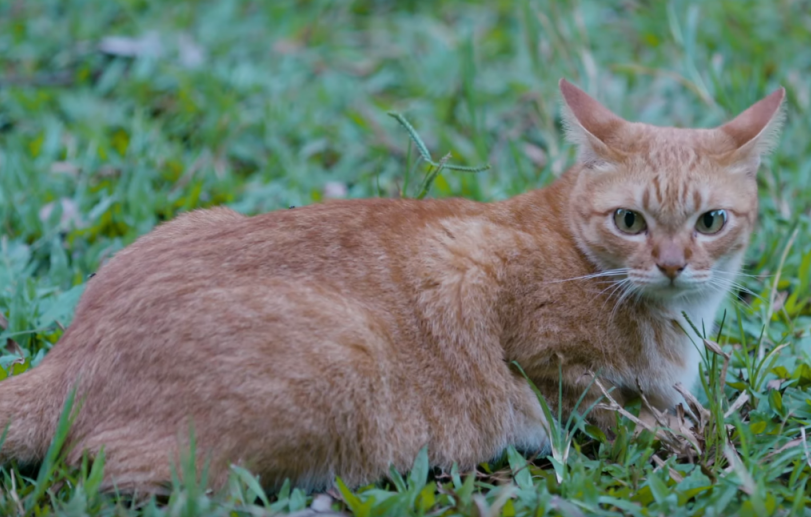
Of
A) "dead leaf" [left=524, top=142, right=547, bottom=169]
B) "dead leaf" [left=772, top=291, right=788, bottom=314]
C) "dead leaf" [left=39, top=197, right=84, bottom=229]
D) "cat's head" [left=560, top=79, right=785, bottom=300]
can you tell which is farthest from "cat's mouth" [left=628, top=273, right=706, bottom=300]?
"dead leaf" [left=39, top=197, right=84, bottom=229]

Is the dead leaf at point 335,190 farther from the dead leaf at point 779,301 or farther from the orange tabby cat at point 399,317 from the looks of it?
the dead leaf at point 779,301

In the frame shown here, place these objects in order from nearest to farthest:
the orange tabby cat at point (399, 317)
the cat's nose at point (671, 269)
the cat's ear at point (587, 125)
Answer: the orange tabby cat at point (399, 317) → the cat's nose at point (671, 269) → the cat's ear at point (587, 125)

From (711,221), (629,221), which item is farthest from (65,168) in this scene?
(711,221)

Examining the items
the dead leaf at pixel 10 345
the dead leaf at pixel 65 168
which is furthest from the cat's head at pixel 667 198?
the dead leaf at pixel 65 168

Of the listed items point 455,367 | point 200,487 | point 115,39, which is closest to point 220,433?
point 200,487

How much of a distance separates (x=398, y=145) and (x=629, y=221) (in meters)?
2.84

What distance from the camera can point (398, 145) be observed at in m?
6.24

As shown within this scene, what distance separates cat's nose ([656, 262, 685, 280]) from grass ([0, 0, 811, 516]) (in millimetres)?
363

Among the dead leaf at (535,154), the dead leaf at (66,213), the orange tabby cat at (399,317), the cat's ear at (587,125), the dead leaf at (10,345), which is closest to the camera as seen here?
the orange tabby cat at (399,317)

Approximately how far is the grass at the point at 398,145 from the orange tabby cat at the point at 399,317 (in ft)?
0.53

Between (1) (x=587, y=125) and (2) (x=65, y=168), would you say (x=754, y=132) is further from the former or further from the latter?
(2) (x=65, y=168)

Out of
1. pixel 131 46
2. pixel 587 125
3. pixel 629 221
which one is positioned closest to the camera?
pixel 629 221

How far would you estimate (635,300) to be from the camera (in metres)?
3.70

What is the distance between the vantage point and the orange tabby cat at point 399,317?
3047 mm
